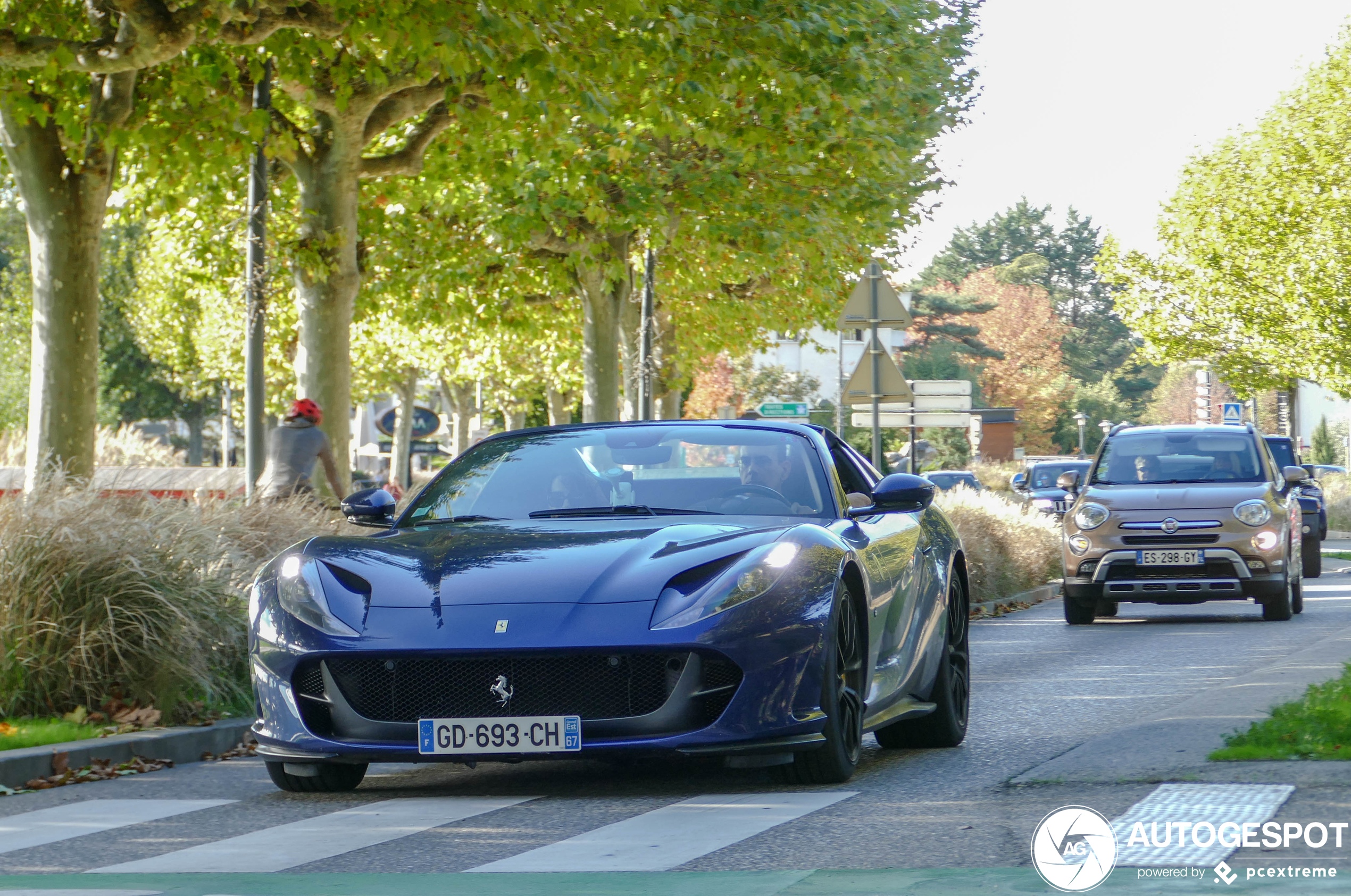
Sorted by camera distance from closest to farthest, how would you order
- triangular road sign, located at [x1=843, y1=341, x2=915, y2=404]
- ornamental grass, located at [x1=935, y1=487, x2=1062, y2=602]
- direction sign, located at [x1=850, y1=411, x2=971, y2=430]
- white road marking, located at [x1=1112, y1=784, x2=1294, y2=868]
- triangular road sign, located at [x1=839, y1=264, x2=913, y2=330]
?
white road marking, located at [x1=1112, y1=784, x2=1294, y2=868], triangular road sign, located at [x1=839, y1=264, x2=913, y2=330], triangular road sign, located at [x1=843, y1=341, x2=915, y2=404], ornamental grass, located at [x1=935, y1=487, x2=1062, y2=602], direction sign, located at [x1=850, y1=411, x2=971, y2=430]

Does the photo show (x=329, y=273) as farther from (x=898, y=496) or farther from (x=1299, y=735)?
(x=1299, y=735)

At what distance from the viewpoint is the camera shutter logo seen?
191 inches

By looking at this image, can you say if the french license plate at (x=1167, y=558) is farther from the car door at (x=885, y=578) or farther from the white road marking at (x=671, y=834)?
the white road marking at (x=671, y=834)

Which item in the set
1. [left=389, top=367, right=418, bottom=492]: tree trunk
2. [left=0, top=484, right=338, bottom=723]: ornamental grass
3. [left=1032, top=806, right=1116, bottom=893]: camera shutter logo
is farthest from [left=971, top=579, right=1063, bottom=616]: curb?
[left=389, top=367, right=418, bottom=492]: tree trunk

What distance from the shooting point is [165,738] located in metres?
8.59

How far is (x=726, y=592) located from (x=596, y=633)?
0.48m

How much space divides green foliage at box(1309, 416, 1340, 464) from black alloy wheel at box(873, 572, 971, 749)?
63347 millimetres

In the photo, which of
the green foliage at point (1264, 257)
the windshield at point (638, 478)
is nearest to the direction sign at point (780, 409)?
the green foliage at point (1264, 257)

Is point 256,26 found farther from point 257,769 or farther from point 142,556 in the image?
point 257,769

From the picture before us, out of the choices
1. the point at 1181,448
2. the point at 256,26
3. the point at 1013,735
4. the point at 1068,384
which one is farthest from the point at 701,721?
the point at 1068,384

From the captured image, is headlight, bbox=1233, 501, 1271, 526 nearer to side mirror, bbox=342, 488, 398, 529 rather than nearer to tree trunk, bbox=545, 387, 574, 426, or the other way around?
side mirror, bbox=342, 488, 398, 529

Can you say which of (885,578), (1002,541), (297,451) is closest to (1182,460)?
(1002,541)

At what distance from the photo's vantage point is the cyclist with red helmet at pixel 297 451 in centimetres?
1461

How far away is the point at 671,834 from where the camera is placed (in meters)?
5.88
